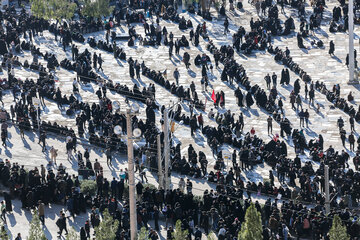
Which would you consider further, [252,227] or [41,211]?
[41,211]

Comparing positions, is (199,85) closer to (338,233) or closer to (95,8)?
(95,8)

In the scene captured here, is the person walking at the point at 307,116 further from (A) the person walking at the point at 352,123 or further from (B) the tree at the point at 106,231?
(B) the tree at the point at 106,231

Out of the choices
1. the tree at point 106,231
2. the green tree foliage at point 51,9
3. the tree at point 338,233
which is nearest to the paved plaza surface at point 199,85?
the green tree foliage at point 51,9

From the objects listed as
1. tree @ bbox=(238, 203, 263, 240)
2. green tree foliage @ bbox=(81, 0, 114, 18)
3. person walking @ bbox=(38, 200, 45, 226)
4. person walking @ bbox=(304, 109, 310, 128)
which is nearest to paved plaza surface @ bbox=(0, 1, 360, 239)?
person walking @ bbox=(304, 109, 310, 128)

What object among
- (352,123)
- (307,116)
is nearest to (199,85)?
(307,116)

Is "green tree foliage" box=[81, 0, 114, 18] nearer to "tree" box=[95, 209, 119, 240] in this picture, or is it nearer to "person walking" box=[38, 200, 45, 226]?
"person walking" box=[38, 200, 45, 226]

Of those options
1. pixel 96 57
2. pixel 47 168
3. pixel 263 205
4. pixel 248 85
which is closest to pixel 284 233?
pixel 263 205
